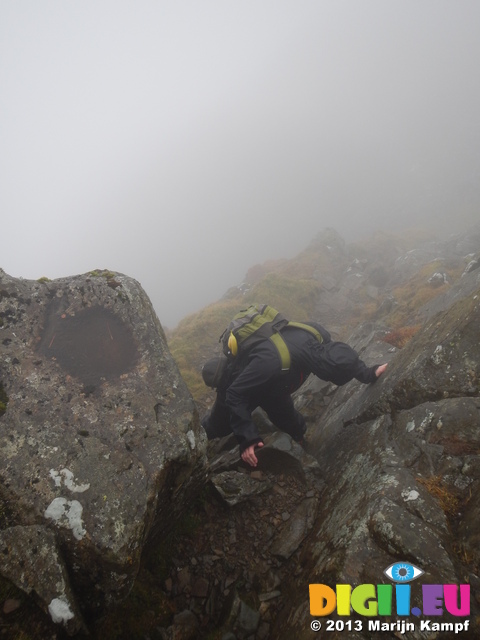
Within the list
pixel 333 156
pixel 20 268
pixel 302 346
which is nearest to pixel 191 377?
pixel 302 346

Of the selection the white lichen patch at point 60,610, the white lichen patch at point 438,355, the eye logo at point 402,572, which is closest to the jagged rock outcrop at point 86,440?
the white lichen patch at point 60,610

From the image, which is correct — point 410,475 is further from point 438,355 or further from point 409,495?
point 438,355

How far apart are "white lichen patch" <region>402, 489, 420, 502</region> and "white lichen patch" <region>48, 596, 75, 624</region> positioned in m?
4.43

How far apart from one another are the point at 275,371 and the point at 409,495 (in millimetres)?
2936

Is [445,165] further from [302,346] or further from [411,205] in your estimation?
[302,346]

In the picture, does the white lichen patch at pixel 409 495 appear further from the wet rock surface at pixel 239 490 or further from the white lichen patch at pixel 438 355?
the white lichen patch at pixel 438 355

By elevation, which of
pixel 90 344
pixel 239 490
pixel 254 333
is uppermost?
pixel 90 344

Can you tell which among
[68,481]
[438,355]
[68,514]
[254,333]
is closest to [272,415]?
[254,333]

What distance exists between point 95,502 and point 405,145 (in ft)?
411

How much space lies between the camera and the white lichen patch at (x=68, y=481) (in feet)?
14.9

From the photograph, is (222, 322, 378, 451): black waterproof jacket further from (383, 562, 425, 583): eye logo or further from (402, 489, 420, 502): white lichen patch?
(383, 562, 425, 583): eye logo

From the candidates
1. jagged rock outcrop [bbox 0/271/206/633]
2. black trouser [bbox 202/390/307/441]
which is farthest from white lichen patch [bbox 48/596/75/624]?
black trouser [bbox 202/390/307/441]

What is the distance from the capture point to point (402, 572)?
387cm

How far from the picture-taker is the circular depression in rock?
234 inches
